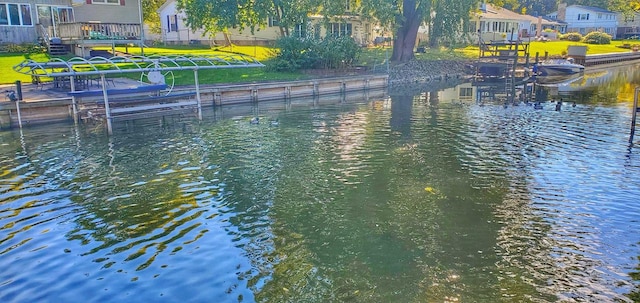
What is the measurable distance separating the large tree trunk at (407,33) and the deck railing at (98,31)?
72.5 ft

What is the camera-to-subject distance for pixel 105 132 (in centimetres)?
2180

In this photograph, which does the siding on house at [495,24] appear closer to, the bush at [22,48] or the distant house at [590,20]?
the distant house at [590,20]

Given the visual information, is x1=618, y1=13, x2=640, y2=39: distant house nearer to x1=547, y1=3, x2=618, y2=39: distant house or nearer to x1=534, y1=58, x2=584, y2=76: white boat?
x1=547, y1=3, x2=618, y2=39: distant house

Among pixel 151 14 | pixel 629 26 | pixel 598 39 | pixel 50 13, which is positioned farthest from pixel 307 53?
pixel 629 26

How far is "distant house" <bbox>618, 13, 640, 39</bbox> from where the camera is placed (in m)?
94.9

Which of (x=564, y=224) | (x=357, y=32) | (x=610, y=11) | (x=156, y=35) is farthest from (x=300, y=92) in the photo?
(x=610, y=11)

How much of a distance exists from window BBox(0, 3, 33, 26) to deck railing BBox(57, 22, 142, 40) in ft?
14.3

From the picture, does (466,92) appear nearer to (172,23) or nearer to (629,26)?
(172,23)

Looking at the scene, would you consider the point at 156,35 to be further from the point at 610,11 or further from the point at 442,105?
the point at 610,11

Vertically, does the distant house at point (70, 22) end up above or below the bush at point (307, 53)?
above

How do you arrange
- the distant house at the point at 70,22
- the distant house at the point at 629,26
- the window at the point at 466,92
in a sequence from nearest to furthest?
1. the window at the point at 466,92
2. the distant house at the point at 70,22
3. the distant house at the point at 629,26

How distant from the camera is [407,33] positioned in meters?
45.1

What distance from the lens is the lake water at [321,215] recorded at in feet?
28.3

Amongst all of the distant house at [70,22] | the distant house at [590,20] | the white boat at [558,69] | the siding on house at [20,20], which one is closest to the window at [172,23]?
the distant house at [70,22]
